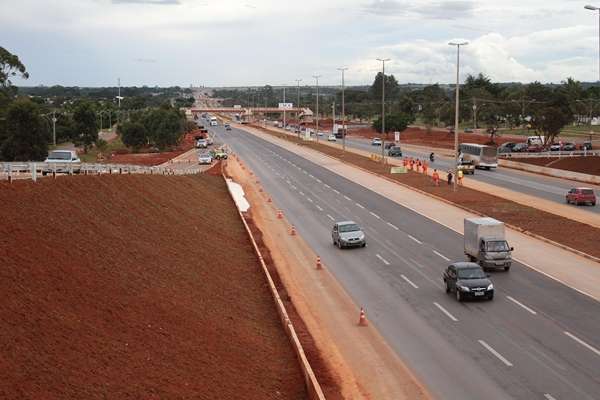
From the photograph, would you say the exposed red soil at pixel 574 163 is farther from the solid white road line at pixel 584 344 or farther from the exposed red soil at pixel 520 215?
the solid white road line at pixel 584 344

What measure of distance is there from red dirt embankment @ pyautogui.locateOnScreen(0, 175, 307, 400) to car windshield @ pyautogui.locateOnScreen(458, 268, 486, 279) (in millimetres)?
6848

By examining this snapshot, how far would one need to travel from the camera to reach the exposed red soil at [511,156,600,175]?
7944 centimetres

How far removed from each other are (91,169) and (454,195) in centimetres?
2909

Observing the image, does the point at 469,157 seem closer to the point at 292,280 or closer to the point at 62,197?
the point at 292,280

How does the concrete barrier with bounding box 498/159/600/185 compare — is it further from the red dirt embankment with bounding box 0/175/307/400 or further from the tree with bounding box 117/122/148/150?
the red dirt embankment with bounding box 0/175/307/400

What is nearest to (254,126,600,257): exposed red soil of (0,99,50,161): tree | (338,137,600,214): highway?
(338,137,600,214): highway

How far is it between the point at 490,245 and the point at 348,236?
8.08m

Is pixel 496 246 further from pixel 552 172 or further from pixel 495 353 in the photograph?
pixel 552 172

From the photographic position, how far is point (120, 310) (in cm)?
1864

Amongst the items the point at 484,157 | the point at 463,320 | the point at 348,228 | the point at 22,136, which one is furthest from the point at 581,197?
the point at 22,136

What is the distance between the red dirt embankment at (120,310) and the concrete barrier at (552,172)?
51.3 metres

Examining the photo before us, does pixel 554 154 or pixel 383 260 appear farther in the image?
pixel 554 154

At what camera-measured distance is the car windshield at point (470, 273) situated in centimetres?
2719

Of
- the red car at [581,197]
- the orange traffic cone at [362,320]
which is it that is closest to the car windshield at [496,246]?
the orange traffic cone at [362,320]
